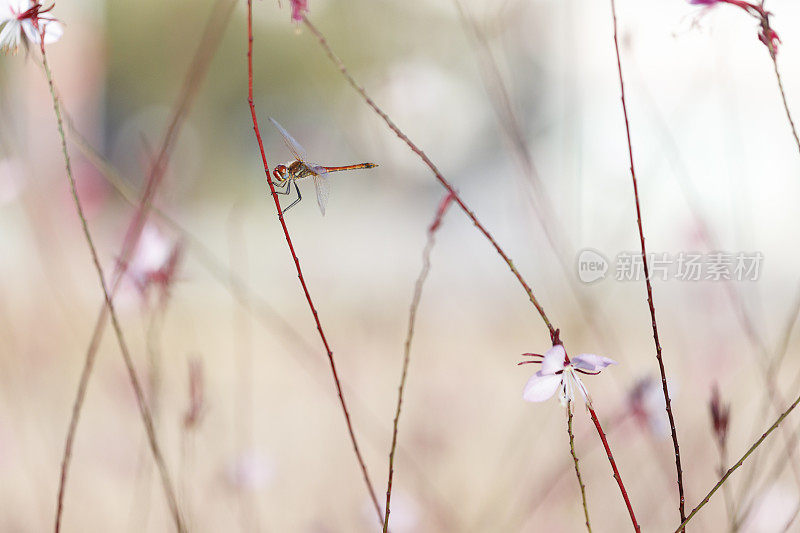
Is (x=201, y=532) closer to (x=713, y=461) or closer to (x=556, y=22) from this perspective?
(x=713, y=461)

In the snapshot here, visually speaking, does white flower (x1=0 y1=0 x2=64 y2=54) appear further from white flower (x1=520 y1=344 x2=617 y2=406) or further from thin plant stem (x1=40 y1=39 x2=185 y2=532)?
white flower (x1=520 y1=344 x2=617 y2=406)

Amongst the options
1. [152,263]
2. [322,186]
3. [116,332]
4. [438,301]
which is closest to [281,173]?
[322,186]

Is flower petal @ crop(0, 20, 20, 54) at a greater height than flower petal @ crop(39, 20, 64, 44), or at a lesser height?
lesser

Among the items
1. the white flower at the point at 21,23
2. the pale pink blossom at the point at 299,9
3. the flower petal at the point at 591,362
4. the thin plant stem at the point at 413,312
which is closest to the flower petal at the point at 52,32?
the white flower at the point at 21,23

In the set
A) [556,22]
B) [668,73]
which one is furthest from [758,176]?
[556,22]

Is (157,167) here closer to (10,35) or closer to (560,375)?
(10,35)

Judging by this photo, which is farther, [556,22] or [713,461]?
[556,22]

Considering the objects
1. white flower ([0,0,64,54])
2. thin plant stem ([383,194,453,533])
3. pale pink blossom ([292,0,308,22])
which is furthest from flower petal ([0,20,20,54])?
Result: thin plant stem ([383,194,453,533])
